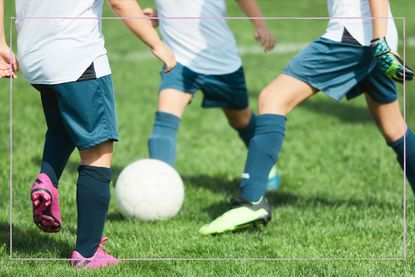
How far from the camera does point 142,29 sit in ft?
12.9

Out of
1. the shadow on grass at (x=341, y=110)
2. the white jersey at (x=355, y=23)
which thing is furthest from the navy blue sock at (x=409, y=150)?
the shadow on grass at (x=341, y=110)

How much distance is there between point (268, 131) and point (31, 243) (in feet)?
4.62

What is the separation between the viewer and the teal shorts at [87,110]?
12.5 feet

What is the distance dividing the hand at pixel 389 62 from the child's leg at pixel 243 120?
1647 mm

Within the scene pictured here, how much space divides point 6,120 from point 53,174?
4323 mm

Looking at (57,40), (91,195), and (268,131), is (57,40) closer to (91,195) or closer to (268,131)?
(91,195)

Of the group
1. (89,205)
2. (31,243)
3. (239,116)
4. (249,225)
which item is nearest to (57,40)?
(89,205)

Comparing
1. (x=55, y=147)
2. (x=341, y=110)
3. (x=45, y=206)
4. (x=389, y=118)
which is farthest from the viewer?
(x=341, y=110)

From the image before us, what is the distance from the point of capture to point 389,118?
5016mm

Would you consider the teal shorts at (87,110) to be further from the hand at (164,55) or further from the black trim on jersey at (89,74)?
the hand at (164,55)

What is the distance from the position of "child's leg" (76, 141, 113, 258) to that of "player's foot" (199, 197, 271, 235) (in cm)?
87

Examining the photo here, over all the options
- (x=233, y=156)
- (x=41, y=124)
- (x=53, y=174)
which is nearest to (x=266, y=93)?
(x=53, y=174)

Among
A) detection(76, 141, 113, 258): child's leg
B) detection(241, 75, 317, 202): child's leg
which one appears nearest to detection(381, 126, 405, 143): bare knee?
detection(241, 75, 317, 202): child's leg

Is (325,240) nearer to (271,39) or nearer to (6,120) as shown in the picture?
(271,39)
